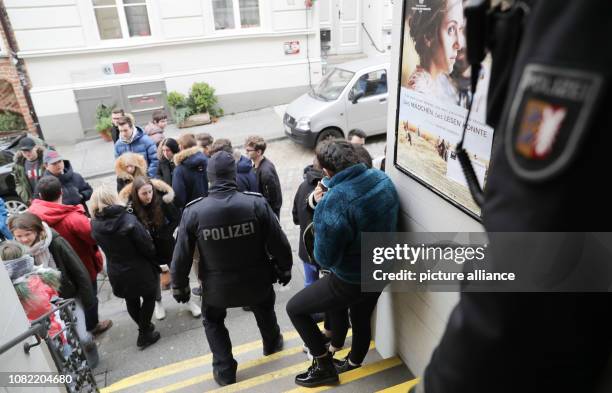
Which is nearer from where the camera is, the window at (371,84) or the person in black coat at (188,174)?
the person in black coat at (188,174)

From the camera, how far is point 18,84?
419 inches

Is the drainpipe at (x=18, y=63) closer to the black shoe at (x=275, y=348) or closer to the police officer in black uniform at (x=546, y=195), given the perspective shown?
the black shoe at (x=275, y=348)

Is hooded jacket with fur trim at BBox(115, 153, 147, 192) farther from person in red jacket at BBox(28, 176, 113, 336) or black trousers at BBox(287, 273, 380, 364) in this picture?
black trousers at BBox(287, 273, 380, 364)

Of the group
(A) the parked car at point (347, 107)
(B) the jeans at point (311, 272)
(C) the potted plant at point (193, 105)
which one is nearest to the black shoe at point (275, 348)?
(B) the jeans at point (311, 272)

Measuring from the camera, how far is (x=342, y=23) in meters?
17.1

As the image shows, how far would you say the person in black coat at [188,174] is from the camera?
5.14 m

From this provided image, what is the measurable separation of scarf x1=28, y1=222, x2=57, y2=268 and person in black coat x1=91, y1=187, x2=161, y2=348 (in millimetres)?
363

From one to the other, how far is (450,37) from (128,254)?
132 inches

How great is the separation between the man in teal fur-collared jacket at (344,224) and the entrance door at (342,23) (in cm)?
1564

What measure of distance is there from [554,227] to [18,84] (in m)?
12.8

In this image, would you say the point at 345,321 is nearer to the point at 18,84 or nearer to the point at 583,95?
the point at 583,95

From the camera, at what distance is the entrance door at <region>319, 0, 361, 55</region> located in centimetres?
1689

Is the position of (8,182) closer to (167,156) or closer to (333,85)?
(167,156)

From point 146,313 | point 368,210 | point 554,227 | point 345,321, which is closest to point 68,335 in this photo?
point 146,313
